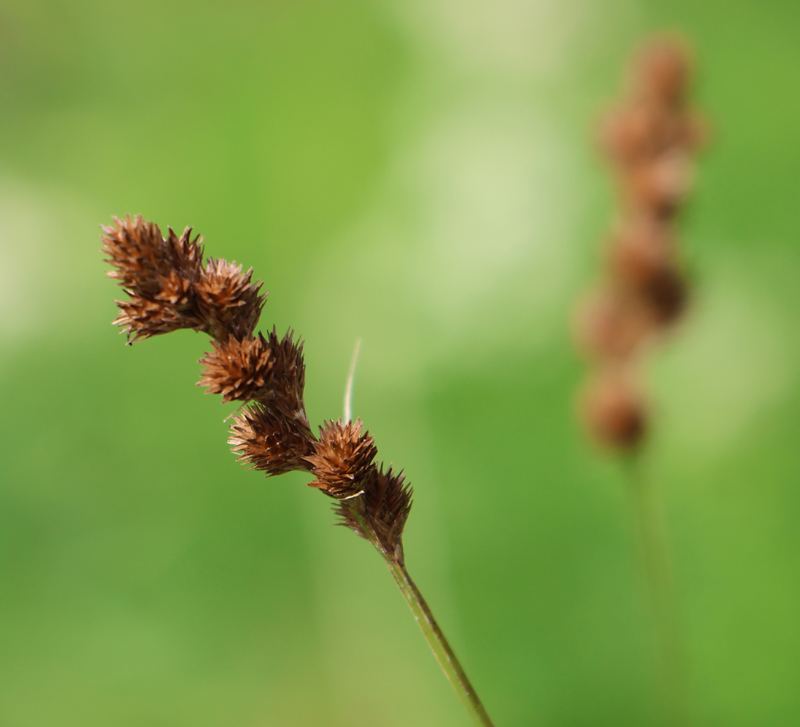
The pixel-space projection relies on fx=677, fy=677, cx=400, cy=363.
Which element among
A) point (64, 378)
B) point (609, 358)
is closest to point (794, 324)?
point (609, 358)

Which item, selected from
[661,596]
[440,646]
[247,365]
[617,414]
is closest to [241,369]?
[247,365]

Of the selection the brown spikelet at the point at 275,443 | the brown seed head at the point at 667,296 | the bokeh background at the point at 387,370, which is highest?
the bokeh background at the point at 387,370

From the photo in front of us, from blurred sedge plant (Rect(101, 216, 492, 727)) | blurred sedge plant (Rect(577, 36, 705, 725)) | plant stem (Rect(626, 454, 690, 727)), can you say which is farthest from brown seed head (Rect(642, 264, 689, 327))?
blurred sedge plant (Rect(101, 216, 492, 727))

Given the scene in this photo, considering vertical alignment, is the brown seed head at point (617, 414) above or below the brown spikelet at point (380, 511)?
above

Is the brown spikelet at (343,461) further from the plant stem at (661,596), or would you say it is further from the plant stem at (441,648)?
the plant stem at (661,596)

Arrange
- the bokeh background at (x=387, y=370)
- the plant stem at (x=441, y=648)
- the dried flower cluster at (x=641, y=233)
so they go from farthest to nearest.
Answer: the bokeh background at (x=387, y=370) → the dried flower cluster at (x=641, y=233) → the plant stem at (x=441, y=648)

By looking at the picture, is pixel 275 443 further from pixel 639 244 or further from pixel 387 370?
pixel 387 370

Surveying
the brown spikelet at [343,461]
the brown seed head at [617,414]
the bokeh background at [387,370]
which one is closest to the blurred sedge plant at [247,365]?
the brown spikelet at [343,461]

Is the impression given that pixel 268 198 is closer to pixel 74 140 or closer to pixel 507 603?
pixel 74 140
